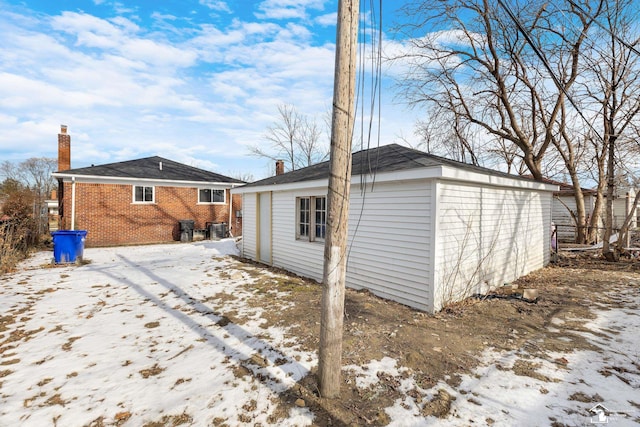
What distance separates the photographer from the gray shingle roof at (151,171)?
1300 centimetres

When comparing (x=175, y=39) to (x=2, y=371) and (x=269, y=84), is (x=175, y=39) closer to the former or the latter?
(x=269, y=84)

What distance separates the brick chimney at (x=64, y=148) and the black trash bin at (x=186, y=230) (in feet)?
19.6

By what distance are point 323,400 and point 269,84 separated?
9588 millimetres

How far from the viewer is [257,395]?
2.77 m

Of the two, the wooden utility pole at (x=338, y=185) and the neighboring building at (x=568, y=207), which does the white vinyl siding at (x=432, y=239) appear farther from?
the neighboring building at (x=568, y=207)

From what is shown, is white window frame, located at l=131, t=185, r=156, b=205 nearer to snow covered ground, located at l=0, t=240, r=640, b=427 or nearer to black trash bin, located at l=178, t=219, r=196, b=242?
black trash bin, located at l=178, t=219, r=196, b=242

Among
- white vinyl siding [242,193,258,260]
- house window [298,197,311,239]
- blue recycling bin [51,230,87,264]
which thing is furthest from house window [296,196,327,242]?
blue recycling bin [51,230,87,264]

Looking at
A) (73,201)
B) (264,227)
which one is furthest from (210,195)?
(264,227)

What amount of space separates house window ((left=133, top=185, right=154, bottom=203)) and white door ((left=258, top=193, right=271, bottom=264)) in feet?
24.7

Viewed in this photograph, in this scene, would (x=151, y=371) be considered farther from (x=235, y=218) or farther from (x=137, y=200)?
(x=235, y=218)

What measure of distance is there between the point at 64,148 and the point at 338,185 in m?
17.0

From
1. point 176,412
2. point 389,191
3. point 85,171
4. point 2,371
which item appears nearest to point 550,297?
point 389,191

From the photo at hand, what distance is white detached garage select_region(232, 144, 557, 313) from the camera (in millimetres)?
4934

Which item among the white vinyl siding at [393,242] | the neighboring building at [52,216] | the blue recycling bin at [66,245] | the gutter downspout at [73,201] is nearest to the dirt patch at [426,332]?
the white vinyl siding at [393,242]
